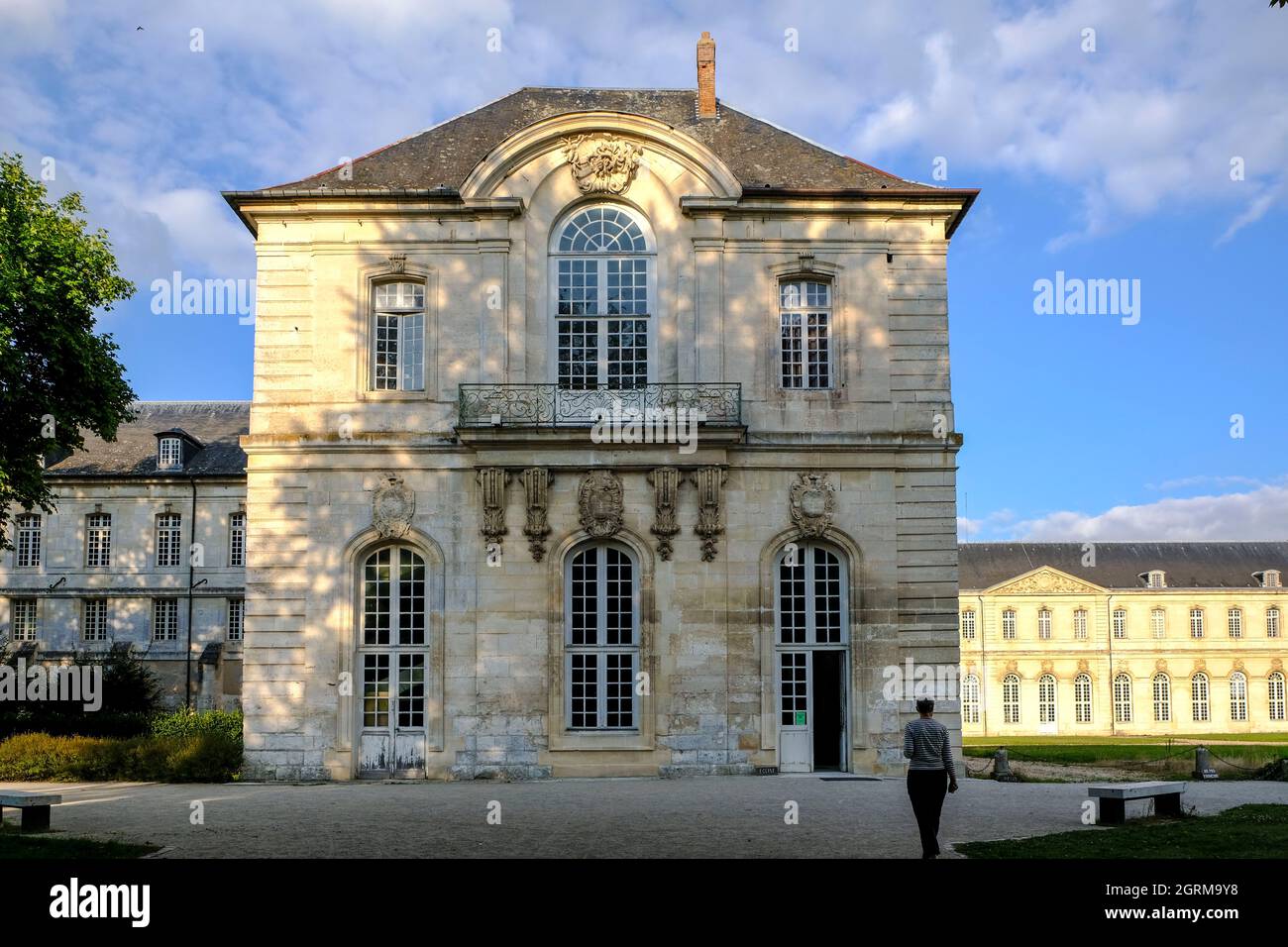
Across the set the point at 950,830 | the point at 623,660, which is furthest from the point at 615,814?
the point at 623,660

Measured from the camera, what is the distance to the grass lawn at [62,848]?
11836 mm

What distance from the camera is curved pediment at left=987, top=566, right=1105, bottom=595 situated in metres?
78.9

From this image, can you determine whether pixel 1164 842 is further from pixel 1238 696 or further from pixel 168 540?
pixel 1238 696

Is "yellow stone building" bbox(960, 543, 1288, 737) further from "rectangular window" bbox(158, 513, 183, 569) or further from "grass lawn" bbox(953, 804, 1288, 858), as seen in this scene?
"grass lawn" bbox(953, 804, 1288, 858)

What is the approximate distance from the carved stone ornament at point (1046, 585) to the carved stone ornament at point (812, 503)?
60.8 m

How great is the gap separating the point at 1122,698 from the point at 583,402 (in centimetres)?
6821

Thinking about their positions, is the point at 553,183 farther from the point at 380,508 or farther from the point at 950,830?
the point at 950,830

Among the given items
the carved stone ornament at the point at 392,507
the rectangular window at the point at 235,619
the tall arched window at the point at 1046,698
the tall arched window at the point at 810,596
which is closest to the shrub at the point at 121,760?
the carved stone ornament at the point at 392,507

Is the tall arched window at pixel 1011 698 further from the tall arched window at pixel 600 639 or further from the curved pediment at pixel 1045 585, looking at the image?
the tall arched window at pixel 600 639

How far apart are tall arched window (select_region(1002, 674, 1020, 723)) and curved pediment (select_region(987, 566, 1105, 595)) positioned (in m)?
5.90

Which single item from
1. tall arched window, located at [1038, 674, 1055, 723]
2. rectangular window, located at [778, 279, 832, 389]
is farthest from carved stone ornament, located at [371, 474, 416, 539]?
tall arched window, located at [1038, 674, 1055, 723]

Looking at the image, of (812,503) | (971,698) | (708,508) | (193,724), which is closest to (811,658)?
(812,503)

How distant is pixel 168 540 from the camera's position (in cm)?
4625
